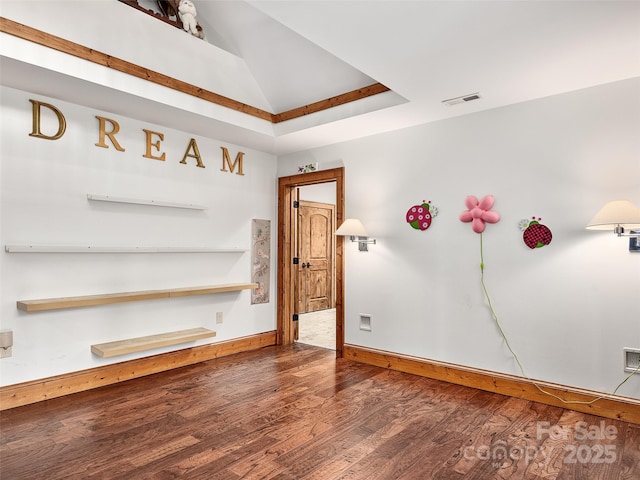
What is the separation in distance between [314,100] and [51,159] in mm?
2471

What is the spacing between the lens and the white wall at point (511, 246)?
2.92 m

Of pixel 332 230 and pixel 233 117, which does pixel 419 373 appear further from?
pixel 332 230

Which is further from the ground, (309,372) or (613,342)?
(613,342)

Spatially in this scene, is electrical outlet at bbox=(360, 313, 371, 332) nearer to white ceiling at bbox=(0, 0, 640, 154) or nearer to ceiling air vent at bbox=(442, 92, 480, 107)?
white ceiling at bbox=(0, 0, 640, 154)

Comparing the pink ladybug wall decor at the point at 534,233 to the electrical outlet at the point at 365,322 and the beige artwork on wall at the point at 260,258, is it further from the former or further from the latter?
the beige artwork on wall at the point at 260,258

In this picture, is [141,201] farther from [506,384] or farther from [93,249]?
[506,384]

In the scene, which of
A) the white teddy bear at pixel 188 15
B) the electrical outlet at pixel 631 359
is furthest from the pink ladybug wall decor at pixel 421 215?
the white teddy bear at pixel 188 15

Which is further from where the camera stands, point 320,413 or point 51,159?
point 51,159

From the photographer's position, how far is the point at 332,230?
7836mm

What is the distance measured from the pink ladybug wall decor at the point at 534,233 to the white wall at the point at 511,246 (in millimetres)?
45

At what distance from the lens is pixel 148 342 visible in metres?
3.62

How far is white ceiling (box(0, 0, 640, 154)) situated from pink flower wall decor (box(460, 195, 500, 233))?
2.73 feet

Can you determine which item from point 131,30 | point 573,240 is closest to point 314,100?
point 131,30

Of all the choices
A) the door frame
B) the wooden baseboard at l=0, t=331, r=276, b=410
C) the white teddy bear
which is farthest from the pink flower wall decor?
the white teddy bear
